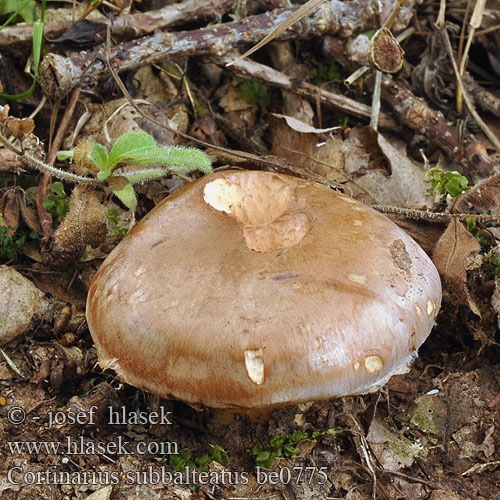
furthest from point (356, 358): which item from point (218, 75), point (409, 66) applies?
point (409, 66)

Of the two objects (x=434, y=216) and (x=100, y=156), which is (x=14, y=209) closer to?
(x=100, y=156)

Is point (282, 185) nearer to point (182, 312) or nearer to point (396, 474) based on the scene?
point (182, 312)

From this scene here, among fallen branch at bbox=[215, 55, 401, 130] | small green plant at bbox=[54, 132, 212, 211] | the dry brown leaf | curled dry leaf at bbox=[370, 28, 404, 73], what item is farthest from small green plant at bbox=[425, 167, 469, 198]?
small green plant at bbox=[54, 132, 212, 211]

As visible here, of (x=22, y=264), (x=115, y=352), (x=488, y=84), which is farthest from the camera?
(x=488, y=84)

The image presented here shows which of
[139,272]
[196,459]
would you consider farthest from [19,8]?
[196,459]

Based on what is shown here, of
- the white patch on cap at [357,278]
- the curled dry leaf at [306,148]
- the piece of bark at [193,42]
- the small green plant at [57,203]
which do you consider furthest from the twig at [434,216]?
the small green plant at [57,203]
